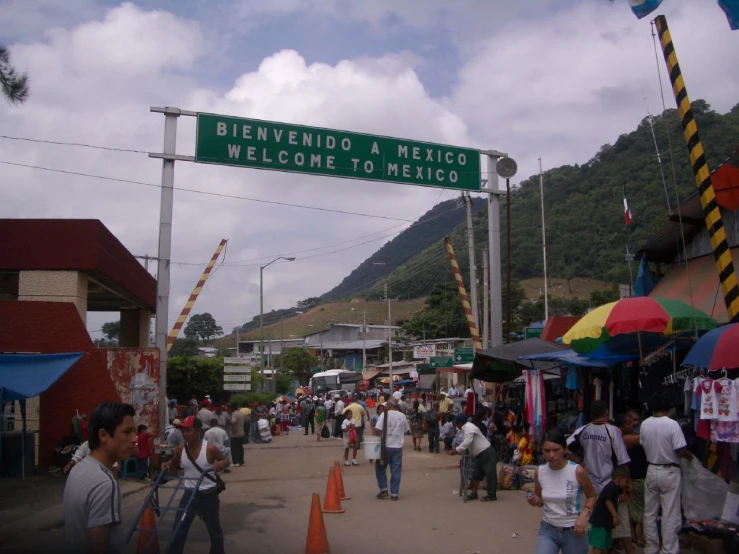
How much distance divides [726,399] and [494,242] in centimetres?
839

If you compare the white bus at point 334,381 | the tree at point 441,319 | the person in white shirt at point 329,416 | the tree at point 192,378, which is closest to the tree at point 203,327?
the tree at point 441,319

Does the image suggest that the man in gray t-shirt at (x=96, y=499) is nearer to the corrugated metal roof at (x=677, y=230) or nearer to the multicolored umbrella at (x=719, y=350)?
the multicolored umbrella at (x=719, y=350)

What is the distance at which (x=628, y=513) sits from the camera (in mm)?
7684

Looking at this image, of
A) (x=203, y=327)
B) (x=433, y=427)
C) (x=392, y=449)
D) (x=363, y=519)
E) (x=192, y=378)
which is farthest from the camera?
(x=203, y=327)

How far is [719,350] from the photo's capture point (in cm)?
769

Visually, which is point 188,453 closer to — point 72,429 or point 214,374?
Answer: point 72,429

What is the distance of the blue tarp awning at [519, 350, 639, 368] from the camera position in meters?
10.9

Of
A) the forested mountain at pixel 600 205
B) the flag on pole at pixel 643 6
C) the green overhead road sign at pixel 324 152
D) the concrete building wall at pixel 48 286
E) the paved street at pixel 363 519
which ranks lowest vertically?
the paved street at pixel 363 519

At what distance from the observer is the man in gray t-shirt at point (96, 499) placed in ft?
11.6

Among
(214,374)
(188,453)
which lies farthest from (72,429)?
(214,374)

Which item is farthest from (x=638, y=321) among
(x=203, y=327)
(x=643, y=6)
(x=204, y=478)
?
(x=203, y=327)

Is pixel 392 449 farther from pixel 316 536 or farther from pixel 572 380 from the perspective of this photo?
pixel 316 536

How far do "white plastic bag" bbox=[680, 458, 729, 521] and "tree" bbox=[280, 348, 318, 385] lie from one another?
65.5 meters

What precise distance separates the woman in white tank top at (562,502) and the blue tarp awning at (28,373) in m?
9.09
